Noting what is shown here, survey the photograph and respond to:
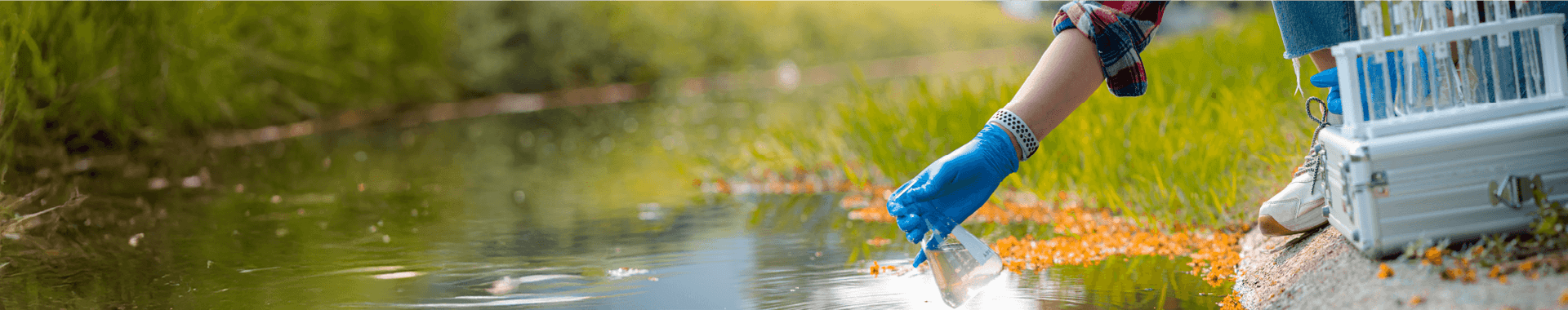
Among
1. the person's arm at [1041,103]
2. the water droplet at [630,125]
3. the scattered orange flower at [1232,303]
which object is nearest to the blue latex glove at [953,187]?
the person's arm at [1041,103]

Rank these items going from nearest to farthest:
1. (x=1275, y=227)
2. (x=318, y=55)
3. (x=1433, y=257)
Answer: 1. (x=1433, y=257)
2. (x=1275, y=227)
3. (x=318, y=55)

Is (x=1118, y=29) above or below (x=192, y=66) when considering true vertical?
below

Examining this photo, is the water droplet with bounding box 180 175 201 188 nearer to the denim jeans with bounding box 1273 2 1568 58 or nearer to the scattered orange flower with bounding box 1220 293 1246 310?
the scattered orange flower with bounding box 1220 293 1246 310

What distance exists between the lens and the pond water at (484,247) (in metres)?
2.92

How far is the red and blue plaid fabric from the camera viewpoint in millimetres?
2303

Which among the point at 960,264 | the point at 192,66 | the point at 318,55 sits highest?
the point at 318,55

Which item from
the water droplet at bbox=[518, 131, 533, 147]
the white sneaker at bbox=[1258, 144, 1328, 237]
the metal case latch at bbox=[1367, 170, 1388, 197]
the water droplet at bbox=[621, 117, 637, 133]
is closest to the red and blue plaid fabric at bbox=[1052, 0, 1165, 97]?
the metal case latch at bbox=[1367, 170, 1388, 197]

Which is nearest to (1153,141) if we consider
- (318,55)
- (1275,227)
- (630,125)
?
(1275,227)

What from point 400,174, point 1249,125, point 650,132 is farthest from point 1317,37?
point 650,132

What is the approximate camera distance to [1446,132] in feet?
6.73

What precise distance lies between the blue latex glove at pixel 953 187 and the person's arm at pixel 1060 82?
7 cm

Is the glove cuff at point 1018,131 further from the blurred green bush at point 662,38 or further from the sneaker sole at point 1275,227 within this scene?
the blurred green bush at point 662,38

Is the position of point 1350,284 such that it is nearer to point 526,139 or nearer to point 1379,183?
point 1379,183

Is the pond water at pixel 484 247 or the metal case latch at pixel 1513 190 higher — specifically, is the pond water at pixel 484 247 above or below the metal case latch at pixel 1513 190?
above
